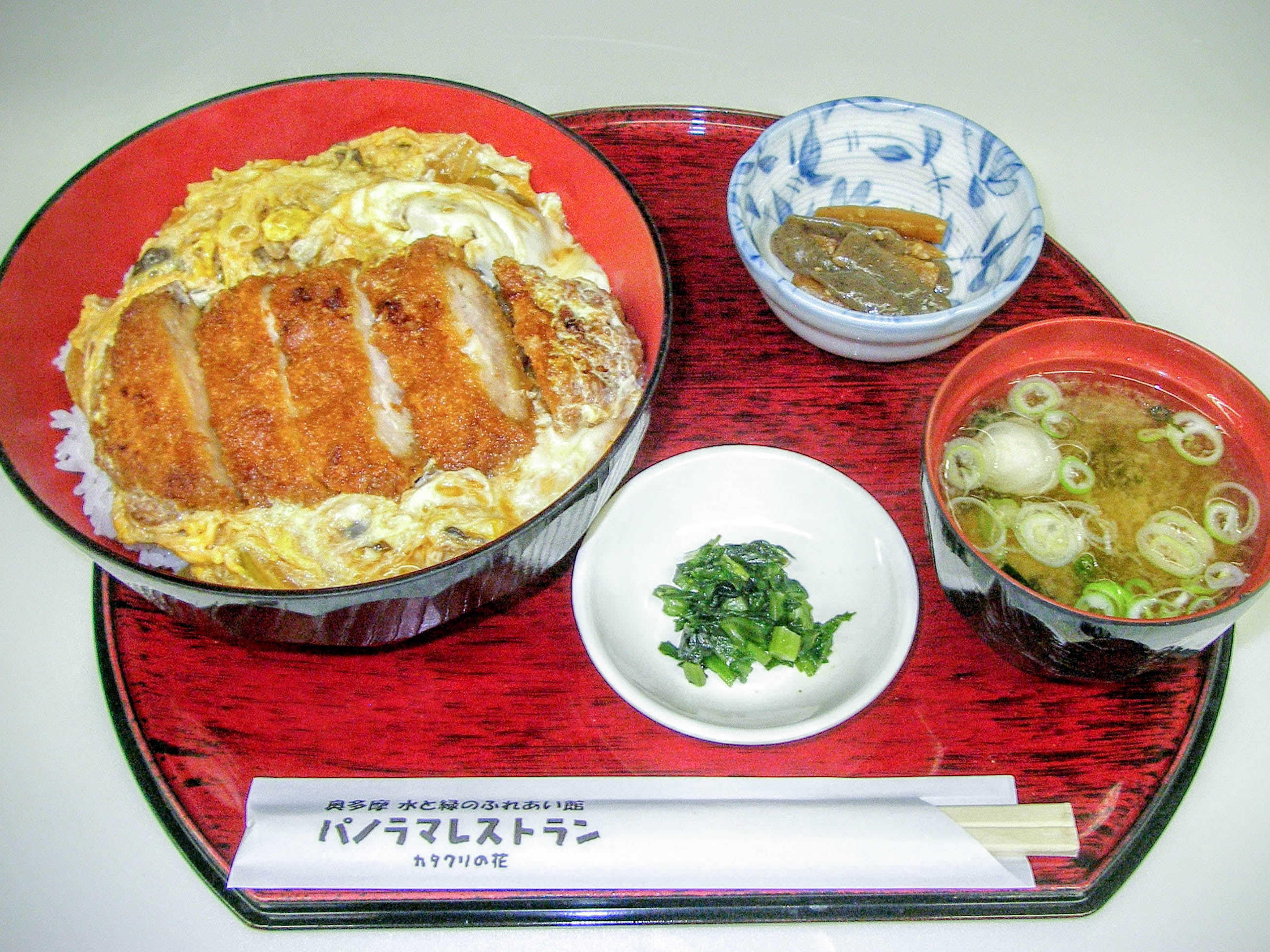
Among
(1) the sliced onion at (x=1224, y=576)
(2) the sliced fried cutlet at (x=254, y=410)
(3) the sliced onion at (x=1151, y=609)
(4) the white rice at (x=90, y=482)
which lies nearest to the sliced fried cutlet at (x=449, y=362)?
(2) the sliced fried cutlet at (x=254, y=410)

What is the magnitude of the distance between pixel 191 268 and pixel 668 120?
1265 millimetres

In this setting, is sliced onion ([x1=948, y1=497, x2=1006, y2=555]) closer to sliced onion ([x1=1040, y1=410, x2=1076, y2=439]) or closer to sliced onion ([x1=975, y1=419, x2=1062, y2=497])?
sliced onion ([x1=975, y1=419, x2=1062, y2=497])

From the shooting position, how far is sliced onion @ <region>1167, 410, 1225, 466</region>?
1.70 m

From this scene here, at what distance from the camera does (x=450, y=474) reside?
1.64 metres

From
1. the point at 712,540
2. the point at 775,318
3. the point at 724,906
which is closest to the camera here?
the point at 724,906

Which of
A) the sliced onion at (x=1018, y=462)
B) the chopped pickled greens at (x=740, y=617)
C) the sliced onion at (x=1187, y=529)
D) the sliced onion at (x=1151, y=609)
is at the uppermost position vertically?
the sliced onion at (x=1018, y=462)

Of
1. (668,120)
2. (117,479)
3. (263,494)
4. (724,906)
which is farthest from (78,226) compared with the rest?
(724,906)

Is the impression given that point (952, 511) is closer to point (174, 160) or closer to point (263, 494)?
point (263, 494)

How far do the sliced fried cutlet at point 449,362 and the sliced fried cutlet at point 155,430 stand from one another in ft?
1.16

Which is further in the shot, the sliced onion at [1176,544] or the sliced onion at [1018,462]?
the sliced onion at [1018,462]

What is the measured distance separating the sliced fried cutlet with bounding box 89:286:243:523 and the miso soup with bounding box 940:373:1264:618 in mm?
1336

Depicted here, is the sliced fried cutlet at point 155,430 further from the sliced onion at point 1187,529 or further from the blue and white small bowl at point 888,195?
the sliced onion at point 1187,529

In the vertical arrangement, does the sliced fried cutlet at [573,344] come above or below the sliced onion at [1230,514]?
above

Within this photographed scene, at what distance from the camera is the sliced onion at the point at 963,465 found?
1.69m
